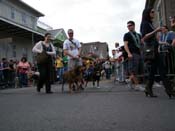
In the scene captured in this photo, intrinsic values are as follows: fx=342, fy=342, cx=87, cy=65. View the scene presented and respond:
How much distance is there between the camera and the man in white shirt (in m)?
10.8

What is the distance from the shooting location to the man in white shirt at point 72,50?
10773mm

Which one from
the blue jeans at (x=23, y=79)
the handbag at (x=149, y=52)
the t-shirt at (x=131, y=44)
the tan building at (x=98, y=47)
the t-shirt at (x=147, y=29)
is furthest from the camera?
the tan building at (x=98, y=47)

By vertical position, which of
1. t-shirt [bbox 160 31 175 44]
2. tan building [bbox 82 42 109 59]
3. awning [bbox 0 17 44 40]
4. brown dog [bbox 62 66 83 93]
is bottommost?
brown dog [bbox 62 66 83 93]

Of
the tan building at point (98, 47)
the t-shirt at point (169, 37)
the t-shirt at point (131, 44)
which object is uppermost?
the tan building at point (98, 47)

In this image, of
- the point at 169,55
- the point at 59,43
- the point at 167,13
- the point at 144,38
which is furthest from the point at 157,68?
the point at 59,43

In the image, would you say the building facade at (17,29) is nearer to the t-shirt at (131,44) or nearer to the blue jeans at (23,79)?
the blue jeans at (23,79)

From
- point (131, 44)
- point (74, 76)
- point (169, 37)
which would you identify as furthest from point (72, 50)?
point (169, 37)

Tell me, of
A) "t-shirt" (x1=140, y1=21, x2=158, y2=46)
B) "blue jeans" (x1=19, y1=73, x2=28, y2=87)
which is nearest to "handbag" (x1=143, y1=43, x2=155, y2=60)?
"t-shirt" (x1=140, y1=21, x2=158, y2=46)

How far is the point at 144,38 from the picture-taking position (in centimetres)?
777

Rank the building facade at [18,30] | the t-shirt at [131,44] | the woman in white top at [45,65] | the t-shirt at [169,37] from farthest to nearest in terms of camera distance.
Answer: the building facade at [18,30], the t-shirt at [169,37], the woman in white top at [45,65], the t-shirt at [131,44]

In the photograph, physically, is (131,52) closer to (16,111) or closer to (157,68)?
(157,68)

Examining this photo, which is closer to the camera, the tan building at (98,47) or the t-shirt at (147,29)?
the t-shirt at (147,29)

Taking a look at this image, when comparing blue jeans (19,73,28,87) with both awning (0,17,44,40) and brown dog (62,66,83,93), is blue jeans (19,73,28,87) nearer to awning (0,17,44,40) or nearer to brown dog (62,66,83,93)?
awning (0,17,44,40)

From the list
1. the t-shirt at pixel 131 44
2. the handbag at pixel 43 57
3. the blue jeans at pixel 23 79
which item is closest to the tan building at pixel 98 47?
the blue jeans at pixel 23 79
